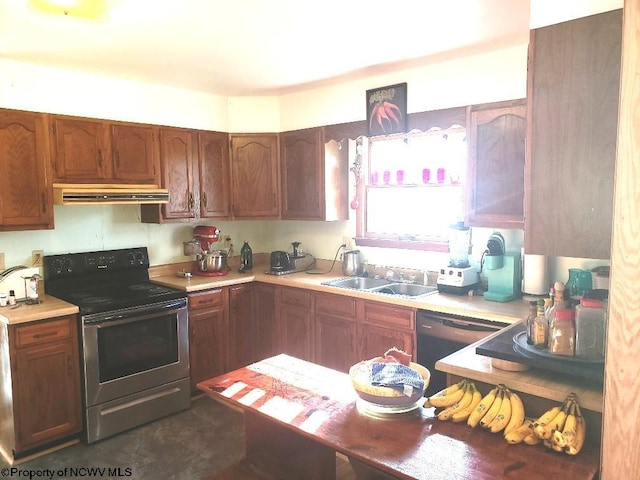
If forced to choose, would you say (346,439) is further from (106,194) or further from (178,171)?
(178,171)

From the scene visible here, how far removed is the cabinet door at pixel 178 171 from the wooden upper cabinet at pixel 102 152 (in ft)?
0.31

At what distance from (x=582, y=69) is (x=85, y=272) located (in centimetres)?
342

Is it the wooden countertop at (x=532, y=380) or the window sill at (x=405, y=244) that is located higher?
the window sill at (x=405, y=244)

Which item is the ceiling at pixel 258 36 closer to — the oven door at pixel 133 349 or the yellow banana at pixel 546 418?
the oven door at pixel 133 349

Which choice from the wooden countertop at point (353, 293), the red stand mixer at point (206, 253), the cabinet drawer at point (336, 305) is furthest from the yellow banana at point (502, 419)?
the red stand mixer at point (206, 253)

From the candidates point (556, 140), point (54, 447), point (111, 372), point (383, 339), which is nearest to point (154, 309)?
point (111, 372)

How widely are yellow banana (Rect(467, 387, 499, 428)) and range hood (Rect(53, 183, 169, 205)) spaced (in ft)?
8.94

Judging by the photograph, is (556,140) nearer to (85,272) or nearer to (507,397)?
(507,397)

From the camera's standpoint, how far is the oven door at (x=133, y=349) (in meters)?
3.17

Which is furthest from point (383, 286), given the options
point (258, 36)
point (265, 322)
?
point (258, 36)

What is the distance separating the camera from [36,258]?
11.4ft

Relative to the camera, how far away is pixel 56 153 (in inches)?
130

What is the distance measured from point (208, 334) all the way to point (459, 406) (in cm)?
255

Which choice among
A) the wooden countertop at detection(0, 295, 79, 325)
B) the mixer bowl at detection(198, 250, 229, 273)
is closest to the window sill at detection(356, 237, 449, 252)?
the mixer bowl at detection(198, 250, 229, 273)
